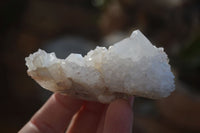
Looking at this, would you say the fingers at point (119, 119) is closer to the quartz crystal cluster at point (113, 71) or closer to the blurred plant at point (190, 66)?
the quartz crystal cluster at point (113, 71)

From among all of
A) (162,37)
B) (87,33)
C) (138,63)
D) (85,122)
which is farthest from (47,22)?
(138,63)

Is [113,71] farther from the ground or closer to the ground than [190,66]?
closer to the ground

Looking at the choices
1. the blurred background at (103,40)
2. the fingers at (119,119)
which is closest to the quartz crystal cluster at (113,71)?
the fingers at (119,119)

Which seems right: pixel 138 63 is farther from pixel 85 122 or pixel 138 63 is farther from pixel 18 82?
pixel 18 82

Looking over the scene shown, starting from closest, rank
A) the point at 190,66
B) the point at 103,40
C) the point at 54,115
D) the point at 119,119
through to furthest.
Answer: the point at 119,119 < the point at 54,115 < the point at 190,66 < the point at 103,40

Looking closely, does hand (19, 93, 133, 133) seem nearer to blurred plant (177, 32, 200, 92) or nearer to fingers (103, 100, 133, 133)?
fingers (103, 100, 133, 133)

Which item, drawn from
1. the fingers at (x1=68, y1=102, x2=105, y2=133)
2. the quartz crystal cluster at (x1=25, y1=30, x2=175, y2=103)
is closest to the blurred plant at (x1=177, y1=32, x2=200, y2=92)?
the fingers at (x1=68, y1=102, x2=105, y2=133)

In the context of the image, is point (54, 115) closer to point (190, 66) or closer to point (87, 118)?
point (87, 118)

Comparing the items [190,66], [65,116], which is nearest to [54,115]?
[65,116]
